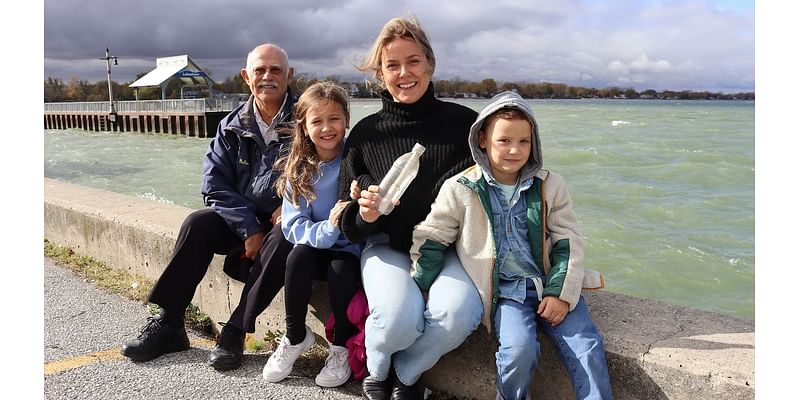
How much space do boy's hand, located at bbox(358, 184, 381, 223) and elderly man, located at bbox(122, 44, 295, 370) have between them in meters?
0.56

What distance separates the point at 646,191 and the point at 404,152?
13.5 meters

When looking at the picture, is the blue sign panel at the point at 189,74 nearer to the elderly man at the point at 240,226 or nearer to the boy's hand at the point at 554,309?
the elderly man at the point at 240,226

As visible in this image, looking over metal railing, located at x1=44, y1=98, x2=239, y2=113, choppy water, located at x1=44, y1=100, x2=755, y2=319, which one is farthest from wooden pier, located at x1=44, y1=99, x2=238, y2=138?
choppy water, located at x1=44, y1=100, x2=755, y2=319

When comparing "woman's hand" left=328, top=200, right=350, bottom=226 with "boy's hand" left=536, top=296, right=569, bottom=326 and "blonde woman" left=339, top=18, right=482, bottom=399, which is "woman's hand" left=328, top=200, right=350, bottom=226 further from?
"boy's hand" left=536, top=296, right=569, bottom=326

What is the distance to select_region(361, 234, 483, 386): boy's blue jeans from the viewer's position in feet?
8.41

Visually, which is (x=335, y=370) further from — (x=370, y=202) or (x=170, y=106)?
(x=170, y=106)

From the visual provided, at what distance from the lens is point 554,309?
248cm

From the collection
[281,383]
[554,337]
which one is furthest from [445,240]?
[281,383]

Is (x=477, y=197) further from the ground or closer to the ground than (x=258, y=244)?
further from the ground

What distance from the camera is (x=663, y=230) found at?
1164cm

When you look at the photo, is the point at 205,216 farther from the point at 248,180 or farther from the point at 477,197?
the point at 477,197

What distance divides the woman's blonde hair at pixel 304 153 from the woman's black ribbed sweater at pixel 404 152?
0.16 metres

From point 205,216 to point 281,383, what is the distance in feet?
3.04

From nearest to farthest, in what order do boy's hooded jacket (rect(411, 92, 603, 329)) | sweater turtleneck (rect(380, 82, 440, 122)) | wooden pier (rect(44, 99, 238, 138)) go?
1. boy's hooded jacket (rect(411, 92, 603, 329))
2. sweater turtleneck (rect(380, 82, 440, 122))
3. wooden pier (rect(44, 99, 238, 138))
